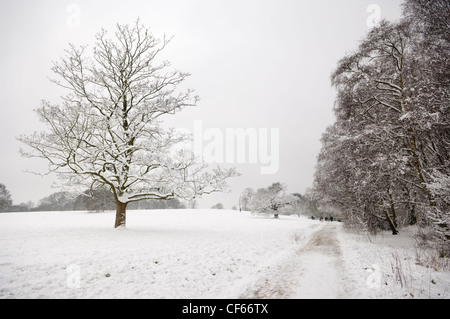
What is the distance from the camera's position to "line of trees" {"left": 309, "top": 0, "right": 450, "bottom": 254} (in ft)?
25.7

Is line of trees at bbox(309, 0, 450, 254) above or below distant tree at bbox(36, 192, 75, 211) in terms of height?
above

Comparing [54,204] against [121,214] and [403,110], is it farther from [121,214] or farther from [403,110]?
[403,110]

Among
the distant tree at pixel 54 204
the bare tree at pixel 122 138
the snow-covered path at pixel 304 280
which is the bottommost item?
the distant tree at pixel 54 204

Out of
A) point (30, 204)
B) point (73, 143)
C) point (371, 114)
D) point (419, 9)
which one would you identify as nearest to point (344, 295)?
point (371, 114)

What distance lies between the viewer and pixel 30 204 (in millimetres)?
87188

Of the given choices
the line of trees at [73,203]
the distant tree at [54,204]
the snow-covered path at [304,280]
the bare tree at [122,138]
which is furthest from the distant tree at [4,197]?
the snow-covered path at [304,280]

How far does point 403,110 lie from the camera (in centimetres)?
913

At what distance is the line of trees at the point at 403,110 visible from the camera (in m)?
7.84

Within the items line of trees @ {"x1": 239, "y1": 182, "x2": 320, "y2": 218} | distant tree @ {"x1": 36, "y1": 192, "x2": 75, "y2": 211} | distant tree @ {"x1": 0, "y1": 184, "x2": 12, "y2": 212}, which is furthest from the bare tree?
distant tree @ {"x1": 36, "y1": 192, "x2": 75, "y2": 211}

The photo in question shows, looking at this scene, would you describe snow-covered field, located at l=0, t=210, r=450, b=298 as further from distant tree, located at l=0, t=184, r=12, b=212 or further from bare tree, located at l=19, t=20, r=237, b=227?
distant tree, located at l=0, t=184, r=12, b=212

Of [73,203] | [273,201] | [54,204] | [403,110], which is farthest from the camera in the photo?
[54,204]

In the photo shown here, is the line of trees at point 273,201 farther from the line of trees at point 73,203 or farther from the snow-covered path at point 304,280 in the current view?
the snow-covered path at point 304,280

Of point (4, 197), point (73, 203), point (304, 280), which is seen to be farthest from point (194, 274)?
point (73, 203)
